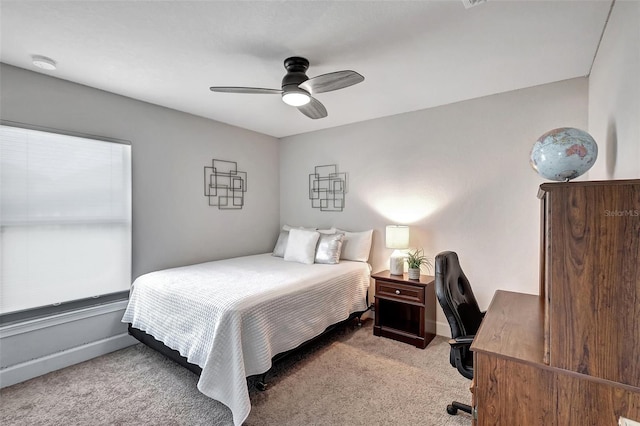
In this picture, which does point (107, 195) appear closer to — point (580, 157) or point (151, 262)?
point (151, 262)

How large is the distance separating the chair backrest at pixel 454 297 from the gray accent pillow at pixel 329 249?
162 centimetres

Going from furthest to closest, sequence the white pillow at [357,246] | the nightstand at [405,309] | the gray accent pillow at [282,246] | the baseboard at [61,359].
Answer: the gray accent pillow at [282,246]
the white pillow at [357,246]
the nightstand at [405,309]
the baseboard at [61,359]

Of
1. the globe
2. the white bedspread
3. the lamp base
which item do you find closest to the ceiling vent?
the globe

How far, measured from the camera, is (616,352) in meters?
0.95

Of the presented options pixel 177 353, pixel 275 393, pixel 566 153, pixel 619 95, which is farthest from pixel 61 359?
pixel 619 95

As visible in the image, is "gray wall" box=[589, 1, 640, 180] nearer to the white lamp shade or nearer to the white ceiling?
the white ceiling

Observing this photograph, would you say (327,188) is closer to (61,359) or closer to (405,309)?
(405,309)

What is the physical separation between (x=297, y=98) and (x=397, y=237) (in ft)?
6.02

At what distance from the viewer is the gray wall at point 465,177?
2736 mm

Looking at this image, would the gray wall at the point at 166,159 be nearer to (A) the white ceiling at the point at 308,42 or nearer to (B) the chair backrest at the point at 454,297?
(A) the white ceiling at the point at 308,42

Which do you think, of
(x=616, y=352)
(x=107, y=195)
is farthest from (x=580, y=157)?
(x=107, y=195)

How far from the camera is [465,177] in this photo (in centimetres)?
308

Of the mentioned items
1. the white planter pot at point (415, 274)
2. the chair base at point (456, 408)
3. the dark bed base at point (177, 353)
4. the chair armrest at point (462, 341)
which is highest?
the white planter pot at point (415, 274)

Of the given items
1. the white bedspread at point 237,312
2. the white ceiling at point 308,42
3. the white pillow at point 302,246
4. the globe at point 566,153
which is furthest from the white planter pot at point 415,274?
the globe at point 566,153
